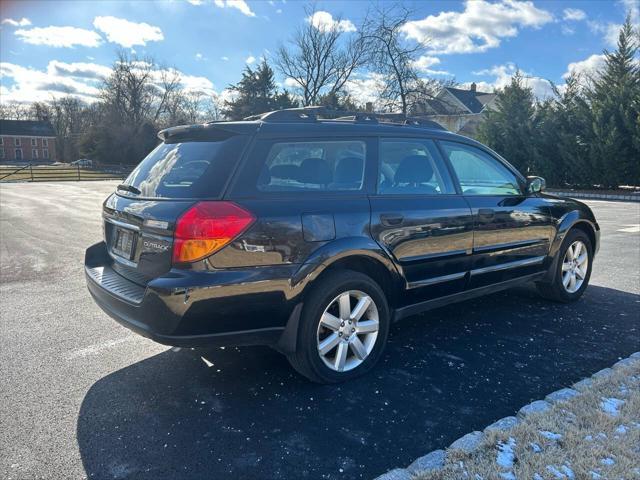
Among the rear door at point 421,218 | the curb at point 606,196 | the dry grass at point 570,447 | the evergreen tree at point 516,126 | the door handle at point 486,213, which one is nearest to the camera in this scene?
the dry grass at point 570,447

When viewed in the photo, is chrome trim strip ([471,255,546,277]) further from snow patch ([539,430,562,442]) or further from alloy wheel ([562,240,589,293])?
snow patch ([539,430,562,442])

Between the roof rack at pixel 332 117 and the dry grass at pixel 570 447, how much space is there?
233cm

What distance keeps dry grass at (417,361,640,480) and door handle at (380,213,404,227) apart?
147 cm

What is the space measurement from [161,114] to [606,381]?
68.2 m

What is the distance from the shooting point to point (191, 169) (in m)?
2.92

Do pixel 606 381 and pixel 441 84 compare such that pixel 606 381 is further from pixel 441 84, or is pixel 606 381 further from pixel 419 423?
pixel 441 84

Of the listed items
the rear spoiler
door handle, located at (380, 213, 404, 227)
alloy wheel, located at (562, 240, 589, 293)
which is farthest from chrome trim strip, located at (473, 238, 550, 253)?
the rear spoiler

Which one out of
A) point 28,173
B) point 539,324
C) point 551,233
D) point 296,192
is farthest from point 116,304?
point 28,173

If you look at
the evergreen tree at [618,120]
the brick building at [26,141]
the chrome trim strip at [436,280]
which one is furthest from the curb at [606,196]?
the brick building at [26,141]

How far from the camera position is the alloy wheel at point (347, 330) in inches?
120

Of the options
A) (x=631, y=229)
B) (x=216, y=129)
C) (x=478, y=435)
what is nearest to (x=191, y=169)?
(x=216, y=129)

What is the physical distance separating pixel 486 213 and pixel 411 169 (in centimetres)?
84

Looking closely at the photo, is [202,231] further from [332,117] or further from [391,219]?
[332,117]

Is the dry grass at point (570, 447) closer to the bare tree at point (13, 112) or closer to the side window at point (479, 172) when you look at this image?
the side window at point (479, 172)
